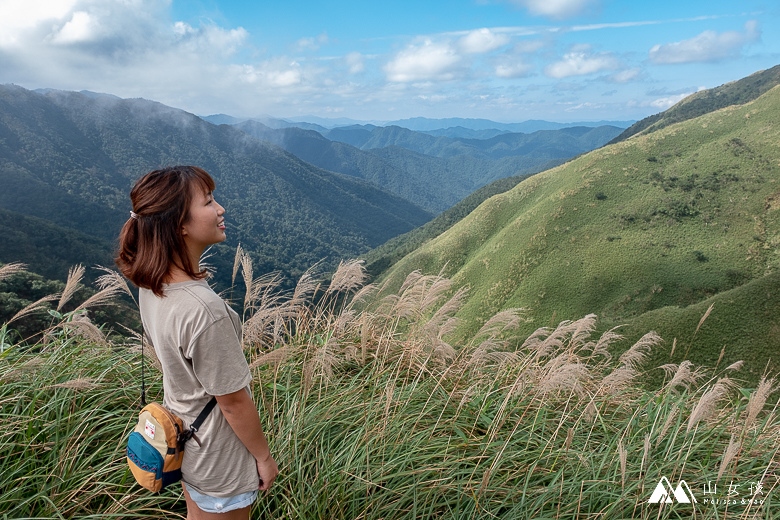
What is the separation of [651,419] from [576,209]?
66.7 meters

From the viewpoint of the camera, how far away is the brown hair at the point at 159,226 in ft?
5.45

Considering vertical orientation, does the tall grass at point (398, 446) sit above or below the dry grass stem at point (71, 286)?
below

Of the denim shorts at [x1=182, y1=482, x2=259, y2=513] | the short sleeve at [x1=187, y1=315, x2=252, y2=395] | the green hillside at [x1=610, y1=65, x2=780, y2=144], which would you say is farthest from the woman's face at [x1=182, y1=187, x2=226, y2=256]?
the green hillside at [x1=610, y1=65, x2=780, y2=144]

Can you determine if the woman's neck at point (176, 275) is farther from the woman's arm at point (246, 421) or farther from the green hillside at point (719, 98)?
the green hillside at point (719, 98)

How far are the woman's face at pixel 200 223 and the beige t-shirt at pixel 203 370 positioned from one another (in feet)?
0.65

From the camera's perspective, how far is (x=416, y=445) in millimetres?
2578

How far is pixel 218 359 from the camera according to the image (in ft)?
5.26

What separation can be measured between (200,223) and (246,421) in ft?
2.70

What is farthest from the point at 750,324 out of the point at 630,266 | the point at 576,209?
the point at 576,209

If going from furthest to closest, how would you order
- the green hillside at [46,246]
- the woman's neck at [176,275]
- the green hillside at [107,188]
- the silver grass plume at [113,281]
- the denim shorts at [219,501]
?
the green hillside at [107,188], the green hillside at [46,246], the silver grass plume at [113,281], the denim shorts at [219,501], the woman's neck at [176,275]

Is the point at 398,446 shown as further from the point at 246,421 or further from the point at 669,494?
the point at 669,494

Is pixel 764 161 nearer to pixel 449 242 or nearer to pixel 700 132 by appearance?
pixel 700 132

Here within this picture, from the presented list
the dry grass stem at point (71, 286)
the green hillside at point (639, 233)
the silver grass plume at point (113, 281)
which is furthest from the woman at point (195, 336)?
the green hillside at point (639, 233)

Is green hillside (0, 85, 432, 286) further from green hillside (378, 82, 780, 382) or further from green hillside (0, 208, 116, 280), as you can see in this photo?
green hillside (378, 82, 780, 382)
